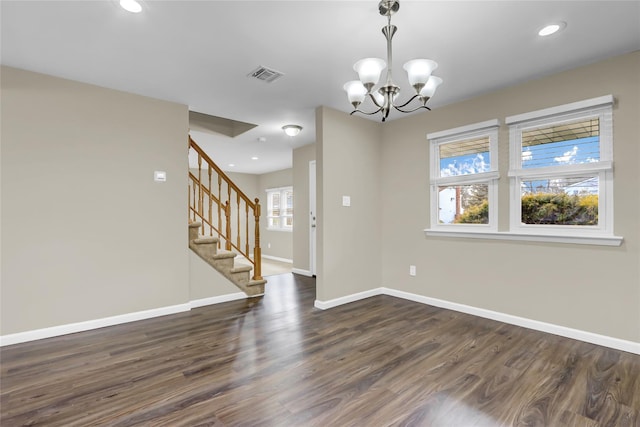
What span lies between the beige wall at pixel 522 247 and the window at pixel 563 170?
0.27 feet

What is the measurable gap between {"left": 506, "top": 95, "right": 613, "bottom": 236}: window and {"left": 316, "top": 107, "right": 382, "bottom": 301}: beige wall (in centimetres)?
169

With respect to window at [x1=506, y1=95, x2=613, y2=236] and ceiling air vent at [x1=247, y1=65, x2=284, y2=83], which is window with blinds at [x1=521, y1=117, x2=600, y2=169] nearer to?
window at [x1=506, y1=95, x2=613, y2=236]

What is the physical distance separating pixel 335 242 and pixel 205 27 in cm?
259

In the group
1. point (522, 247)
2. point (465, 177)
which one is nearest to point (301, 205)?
point (465, 177)

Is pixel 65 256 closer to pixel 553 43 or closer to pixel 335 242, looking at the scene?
pixel 335 242

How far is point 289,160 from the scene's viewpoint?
23.6 feet

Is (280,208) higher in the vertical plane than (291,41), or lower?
lower

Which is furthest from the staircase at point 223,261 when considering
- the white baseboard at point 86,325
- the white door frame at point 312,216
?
the white door frame at point 312,216

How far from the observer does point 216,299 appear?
4.09 m

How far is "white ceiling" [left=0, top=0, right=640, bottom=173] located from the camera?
202cm

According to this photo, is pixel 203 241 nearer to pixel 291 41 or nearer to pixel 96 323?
pixel 96 323

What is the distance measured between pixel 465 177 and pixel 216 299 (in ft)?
11.4

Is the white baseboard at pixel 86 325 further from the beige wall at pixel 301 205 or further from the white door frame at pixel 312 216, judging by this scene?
the beige wall at pixel 301 205

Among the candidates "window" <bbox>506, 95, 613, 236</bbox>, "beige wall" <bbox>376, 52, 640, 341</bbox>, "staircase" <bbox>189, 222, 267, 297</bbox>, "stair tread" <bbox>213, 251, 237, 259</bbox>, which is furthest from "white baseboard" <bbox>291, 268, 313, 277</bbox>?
"window" <bbox>506, 95, 613, 236</bbox>
